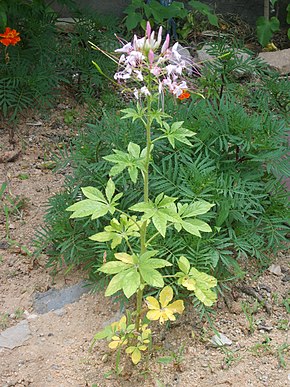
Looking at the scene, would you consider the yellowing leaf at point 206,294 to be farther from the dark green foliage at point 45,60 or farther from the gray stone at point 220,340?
the dark green foliage at point 45,60

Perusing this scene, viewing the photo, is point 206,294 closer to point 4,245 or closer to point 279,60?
point 4,245

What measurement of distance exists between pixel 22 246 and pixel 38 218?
224 mm

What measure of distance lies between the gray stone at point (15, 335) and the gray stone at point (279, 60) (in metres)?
2.61

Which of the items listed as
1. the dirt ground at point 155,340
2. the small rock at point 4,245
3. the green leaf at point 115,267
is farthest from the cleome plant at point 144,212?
the small rock at point 4,245

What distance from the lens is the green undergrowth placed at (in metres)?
2.64

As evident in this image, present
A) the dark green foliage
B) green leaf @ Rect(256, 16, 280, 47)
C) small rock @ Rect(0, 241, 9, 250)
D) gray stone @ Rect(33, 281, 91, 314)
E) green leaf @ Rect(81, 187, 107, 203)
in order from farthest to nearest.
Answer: green leaf @ Rect(256, 16, 280, 47), the dark green foliage, small rock @ Rect(0, 241, 9, 250), gray stone @ Rect(33, 281, 91, 314), green leaf @ Rect(81, 187, 107, 203)

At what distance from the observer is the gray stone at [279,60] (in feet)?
14.8

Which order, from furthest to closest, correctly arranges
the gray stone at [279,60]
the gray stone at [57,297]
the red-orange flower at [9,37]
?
the gray stone at [279,60], the red-orange flower at [9,37], the gray stone at [57,297]

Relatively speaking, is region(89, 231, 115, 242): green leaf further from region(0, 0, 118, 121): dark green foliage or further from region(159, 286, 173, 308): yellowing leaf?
region(0, 0, 118, 121): dark green foliage

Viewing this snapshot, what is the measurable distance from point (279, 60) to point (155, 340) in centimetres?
267

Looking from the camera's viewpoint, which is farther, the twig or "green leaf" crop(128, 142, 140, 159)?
the twig

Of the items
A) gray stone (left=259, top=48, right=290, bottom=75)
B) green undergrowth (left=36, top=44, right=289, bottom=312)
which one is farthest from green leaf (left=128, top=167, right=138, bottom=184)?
gray stone (left=259, top=48, right=290, bottom=75)

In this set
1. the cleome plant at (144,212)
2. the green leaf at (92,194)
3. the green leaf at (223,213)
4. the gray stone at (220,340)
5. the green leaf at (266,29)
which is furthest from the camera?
the green leaf at (266,29)

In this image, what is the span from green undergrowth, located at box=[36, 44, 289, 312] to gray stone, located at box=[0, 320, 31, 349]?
319 millimetres
